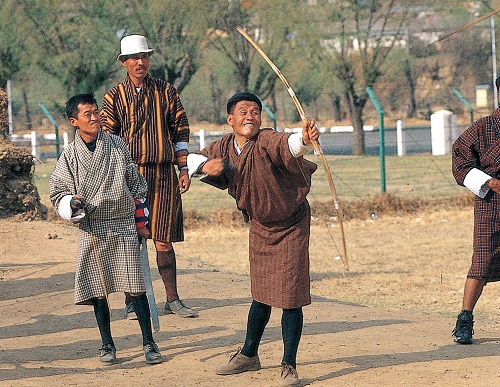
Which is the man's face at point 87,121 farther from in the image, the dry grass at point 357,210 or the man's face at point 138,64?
the dry grass at point 357,210

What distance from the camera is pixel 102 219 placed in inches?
248

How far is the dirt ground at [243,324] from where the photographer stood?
5949mm

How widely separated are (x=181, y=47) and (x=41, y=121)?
87.3ft

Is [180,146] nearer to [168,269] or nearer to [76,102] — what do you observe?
[168,269]

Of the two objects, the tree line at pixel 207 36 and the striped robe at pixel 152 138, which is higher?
the tree line at pixel 207 36

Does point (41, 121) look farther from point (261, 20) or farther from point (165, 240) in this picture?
point (165, 240)

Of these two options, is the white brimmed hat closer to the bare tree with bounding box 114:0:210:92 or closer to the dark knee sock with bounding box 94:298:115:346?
the dark knee sock with bounding box 94:298:115:346

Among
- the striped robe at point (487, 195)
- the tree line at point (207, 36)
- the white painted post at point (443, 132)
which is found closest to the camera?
the striped robe at point (487, 195)

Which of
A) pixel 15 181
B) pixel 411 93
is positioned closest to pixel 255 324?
pixel 15 181

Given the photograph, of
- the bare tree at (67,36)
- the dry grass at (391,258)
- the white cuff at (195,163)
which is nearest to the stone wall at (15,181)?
the dry grass at (391,258)

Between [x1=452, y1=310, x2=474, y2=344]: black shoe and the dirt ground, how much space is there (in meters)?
0.06

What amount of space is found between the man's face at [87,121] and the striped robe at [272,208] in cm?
85

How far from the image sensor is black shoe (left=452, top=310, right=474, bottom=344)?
6.70 meters

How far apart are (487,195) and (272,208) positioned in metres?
1.79
